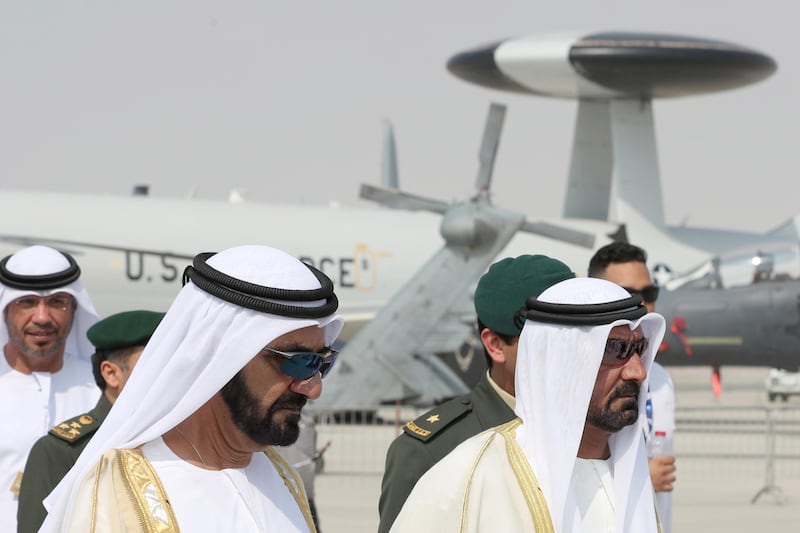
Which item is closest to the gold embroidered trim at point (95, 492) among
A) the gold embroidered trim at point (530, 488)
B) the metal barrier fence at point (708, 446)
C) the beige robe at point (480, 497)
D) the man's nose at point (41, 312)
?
the beige robe at point (480, 497)

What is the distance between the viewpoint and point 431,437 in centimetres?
392

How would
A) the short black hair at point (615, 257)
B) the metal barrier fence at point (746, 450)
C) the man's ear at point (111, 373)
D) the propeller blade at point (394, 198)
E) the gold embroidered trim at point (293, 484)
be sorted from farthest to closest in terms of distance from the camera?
1. the propeller blade at point (394, 198)
2. the metal barrier fence at point (746, 450)
3. the short black hair at point (615, 257)
4. the man's ear at point (111, 373)
5. the gold embroidered trim at point (293, 484)

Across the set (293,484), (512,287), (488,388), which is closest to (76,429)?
(488,388)

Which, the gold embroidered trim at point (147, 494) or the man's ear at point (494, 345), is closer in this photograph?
the gold embroidered trim at point (147, 494)

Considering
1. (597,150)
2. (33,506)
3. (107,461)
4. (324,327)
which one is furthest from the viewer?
(597,150)

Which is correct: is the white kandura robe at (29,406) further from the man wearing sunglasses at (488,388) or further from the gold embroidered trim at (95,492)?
the gold embroidered trim at (95,492)

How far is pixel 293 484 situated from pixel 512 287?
118 cm

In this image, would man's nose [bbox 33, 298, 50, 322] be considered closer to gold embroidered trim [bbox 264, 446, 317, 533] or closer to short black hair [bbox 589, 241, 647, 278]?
short black hair [bbox 589, 241, 647, 278]

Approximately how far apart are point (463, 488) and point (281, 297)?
592mm

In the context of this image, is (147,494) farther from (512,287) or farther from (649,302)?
(649,302)

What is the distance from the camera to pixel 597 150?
5225 centimetres

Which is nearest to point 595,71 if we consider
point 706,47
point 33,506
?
point 706,47

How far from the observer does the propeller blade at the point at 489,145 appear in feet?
70.8

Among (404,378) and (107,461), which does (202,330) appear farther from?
(404,378)
